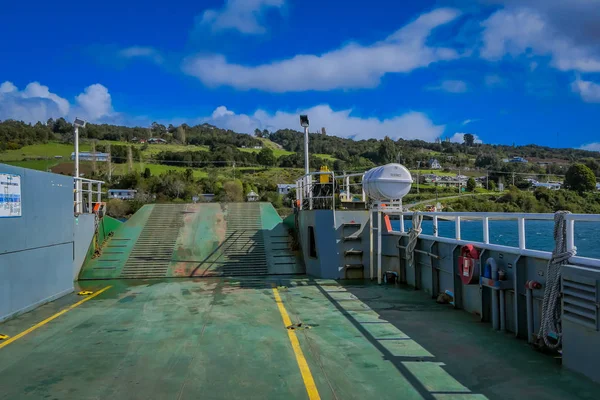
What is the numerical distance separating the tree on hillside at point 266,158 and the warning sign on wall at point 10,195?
308ft

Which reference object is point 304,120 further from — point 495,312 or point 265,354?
point 265,354

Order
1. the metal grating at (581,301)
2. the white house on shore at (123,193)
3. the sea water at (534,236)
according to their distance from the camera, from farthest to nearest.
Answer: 1. the white house on shore at (123,193)
2. the sea water at (534,236)
3. the metal grating at (581,301)

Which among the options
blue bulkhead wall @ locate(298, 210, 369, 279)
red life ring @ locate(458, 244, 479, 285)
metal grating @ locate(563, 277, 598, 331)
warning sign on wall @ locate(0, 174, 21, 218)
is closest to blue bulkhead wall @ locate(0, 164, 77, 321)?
warning sign on wall @ locate(0, 174, 21, 218)

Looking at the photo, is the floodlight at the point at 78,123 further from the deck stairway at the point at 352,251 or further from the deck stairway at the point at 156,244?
the deck stairway at the point at 352,251

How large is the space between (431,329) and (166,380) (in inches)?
163

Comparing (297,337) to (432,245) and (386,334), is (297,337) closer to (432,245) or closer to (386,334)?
(386,334)

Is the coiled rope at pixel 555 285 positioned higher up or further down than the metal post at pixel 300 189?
further down

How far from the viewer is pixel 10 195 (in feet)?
25.6

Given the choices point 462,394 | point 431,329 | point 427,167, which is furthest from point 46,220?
point 427,167

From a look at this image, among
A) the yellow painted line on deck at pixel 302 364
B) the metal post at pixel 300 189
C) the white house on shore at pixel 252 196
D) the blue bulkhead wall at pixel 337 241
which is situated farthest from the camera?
the white house on shore at pixel 252 196

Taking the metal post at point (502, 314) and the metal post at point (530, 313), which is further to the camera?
the metal post at point (502, 314)

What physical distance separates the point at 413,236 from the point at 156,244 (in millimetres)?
8378

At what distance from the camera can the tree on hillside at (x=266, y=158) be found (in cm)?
10172

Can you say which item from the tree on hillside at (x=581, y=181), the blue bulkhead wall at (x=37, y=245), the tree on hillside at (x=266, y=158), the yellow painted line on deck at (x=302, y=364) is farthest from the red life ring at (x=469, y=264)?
the tree on hillside at (x=266, y=158)
